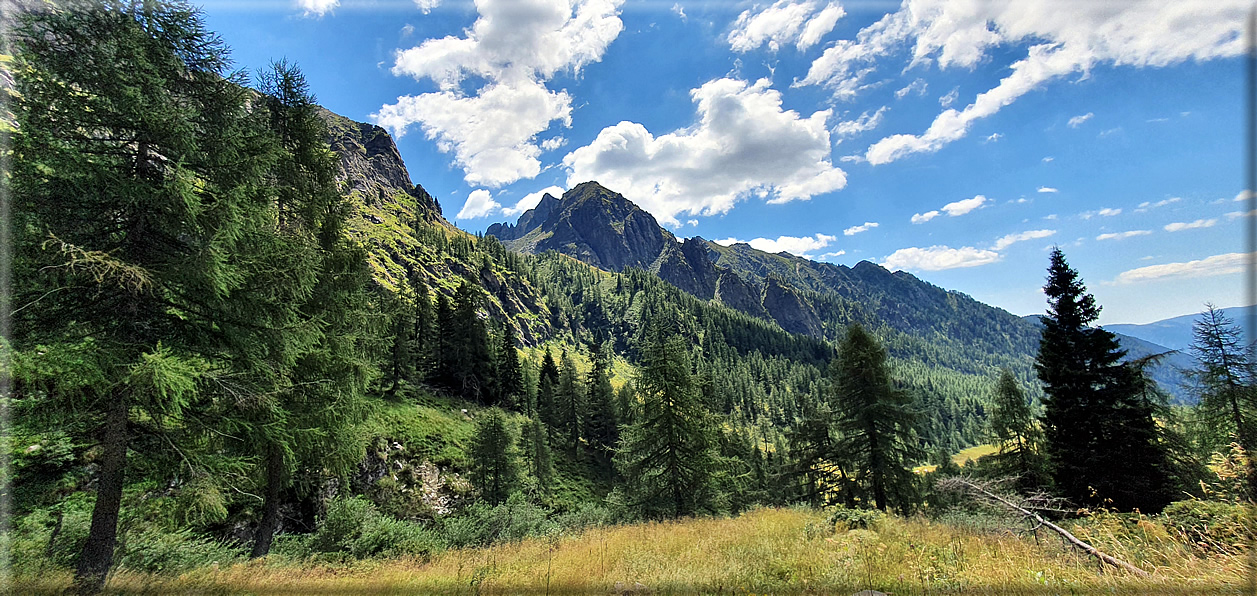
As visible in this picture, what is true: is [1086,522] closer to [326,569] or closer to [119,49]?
[326,569]

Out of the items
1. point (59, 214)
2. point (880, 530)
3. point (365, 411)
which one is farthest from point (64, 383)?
point (880, 530)

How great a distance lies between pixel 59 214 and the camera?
6672 mm

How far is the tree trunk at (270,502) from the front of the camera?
10.8 meters

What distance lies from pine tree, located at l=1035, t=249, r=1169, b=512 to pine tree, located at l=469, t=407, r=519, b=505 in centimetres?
2893

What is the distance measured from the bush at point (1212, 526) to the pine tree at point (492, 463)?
97.6 ft

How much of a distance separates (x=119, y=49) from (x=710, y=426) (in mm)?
22810

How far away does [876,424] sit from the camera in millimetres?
18719

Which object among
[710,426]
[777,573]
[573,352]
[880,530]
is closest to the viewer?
[777,573]

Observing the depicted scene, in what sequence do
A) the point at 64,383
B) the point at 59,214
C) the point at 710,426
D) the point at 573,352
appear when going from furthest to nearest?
1. the point at 573,352
2. the point at 710,426
3. the point at 59,214
4. the point at 64,383

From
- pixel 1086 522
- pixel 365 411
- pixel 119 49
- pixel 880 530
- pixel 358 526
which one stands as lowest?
pixel 358 526

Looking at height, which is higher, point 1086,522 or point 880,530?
point 1086,522

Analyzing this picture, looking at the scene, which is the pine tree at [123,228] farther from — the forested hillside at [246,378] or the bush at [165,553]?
the bush at [165,553]

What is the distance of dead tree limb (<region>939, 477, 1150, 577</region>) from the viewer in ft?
19.6

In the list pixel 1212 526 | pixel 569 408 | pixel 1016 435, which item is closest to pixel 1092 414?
pixel 1016 435
